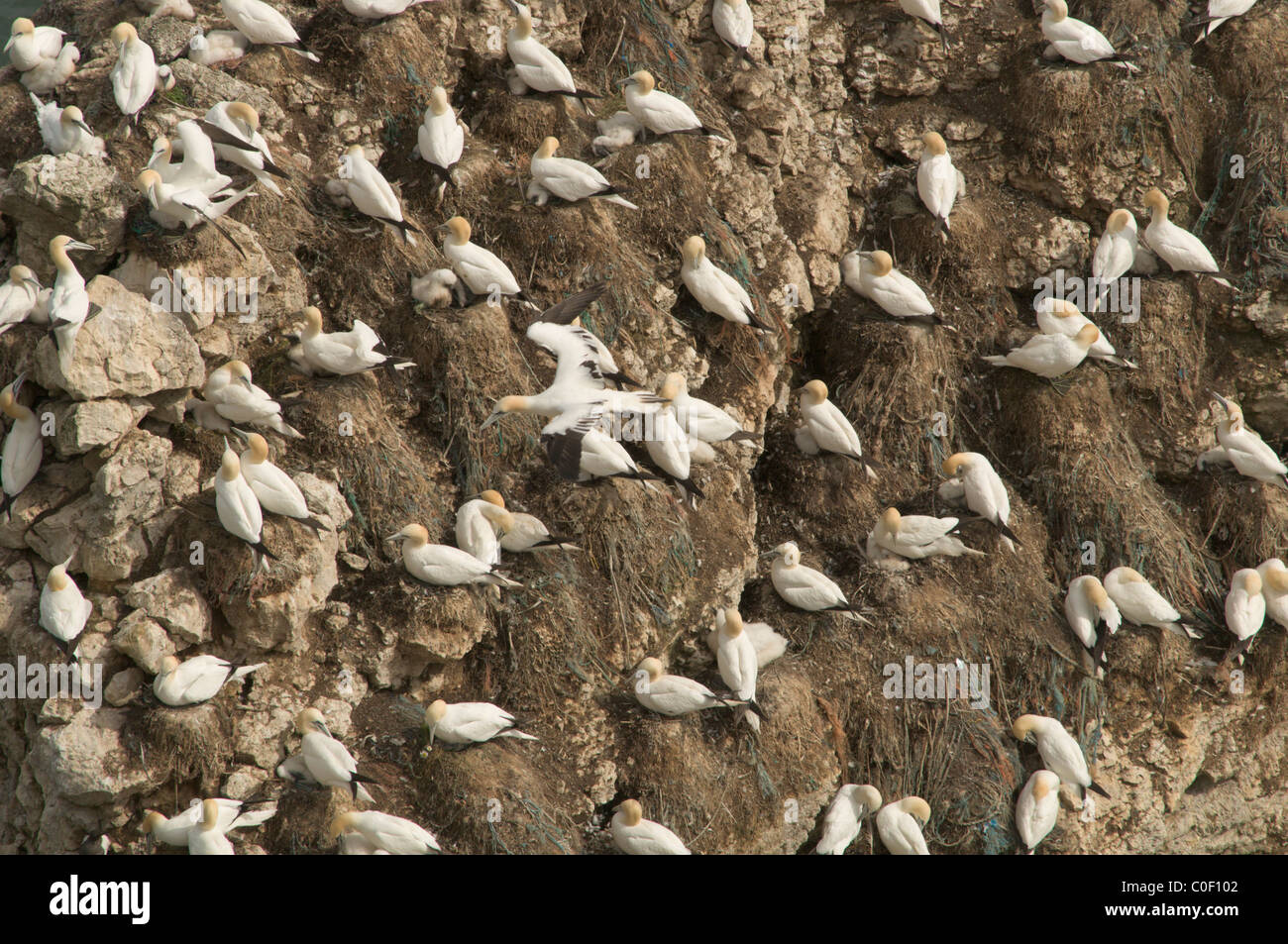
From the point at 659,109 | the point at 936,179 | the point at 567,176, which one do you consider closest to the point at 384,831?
the point at 567,176

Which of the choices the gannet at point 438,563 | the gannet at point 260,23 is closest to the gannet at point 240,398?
the gannet at point 438,563

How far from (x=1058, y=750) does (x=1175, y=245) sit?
14.0 ft

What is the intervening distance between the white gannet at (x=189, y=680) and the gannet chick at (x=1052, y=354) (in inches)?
251

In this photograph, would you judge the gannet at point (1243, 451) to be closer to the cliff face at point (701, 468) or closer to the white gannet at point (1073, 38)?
the cliff face at point (701, 468)

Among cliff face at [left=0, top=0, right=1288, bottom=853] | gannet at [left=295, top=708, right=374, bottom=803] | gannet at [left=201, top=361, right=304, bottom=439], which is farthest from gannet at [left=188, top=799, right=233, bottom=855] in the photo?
gannet at [left=201, top=361, right=304, bottom=439]

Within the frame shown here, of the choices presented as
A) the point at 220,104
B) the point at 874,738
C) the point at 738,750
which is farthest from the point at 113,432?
the point at 874,738

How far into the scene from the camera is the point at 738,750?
29.5 feet

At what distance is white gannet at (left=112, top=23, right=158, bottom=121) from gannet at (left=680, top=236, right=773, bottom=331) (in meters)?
3.91

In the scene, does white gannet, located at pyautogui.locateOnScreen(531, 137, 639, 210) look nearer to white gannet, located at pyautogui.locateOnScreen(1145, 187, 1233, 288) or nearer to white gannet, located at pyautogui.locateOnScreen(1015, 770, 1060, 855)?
white gannet, located at pyautogui.locateOnScreen(1145, 187, 1233, 288)

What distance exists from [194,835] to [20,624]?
6.03 feet

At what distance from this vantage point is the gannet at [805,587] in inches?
373

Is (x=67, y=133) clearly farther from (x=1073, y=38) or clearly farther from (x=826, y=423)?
(x=1073, y=38)

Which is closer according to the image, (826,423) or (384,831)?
(384,831)

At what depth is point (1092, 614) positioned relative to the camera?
984 centimetres
